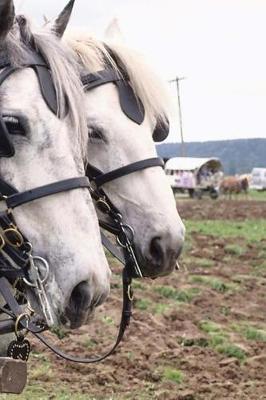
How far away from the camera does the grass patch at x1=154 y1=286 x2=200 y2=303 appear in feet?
32.2

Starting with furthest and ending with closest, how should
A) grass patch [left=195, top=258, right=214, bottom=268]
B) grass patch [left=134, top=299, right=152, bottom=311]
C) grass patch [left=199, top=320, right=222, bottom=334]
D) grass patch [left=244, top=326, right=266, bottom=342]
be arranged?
1. grass patch [left=195, top=258, right=214, bottom=268]
2. grass patch [left=134, top=299, right=152, bottom=311]
3. grass patch [left=199, top=320, right=222, bottom=334]
4. grass patch [left=244, top=326, right=266, bottom=342]

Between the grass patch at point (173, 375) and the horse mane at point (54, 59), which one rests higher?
the horse mane at point (54, 59)

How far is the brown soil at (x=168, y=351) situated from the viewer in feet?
20.2

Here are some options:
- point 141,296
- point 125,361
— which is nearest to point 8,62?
point 125,361

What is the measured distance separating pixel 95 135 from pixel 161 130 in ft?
1.75

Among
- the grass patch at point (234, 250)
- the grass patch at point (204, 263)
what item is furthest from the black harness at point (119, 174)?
the grass patch at point (234, 250)

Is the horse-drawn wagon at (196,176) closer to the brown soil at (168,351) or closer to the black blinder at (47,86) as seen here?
the brown soil at (168,351)

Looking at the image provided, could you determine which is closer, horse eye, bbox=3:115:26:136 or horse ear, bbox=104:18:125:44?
horse eye, bbox=3:115:26:136

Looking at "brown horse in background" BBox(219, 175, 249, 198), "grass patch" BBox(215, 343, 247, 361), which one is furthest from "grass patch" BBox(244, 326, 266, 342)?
"brown horse in background" BBox(219, 175, 249, 198)

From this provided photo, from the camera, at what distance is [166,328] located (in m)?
8.12

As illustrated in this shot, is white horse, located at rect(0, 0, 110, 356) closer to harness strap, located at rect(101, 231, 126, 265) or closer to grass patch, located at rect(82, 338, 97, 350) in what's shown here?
harness strap, located at rect(101, 231, 126, 265)

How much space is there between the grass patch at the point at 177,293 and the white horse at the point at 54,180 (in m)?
7.00

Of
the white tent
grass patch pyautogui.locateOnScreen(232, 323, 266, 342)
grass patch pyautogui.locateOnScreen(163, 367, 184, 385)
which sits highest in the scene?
grass patch pyautogui.locateOnScreen(163, 367, 184, 385)

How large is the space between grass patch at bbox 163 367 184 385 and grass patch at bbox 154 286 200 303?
10.3 feet
